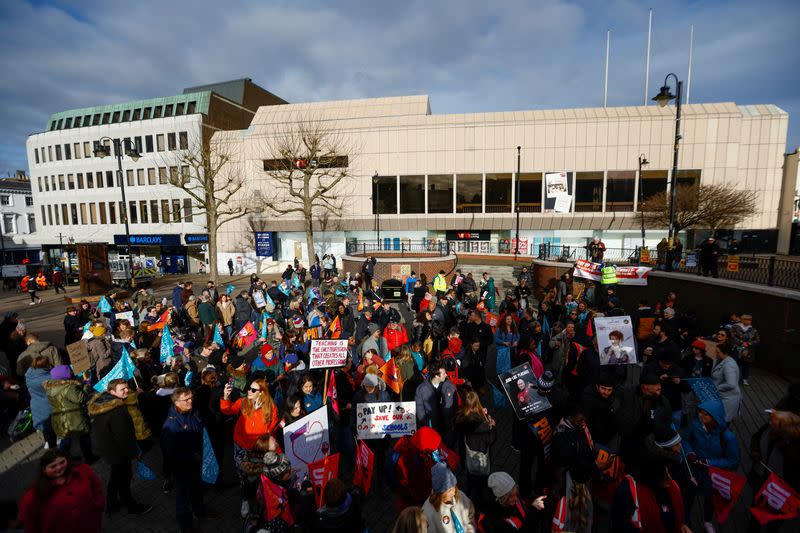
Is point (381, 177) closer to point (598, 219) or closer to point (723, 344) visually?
point (598, 219)

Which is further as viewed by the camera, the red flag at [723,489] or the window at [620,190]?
the window at [620,190]

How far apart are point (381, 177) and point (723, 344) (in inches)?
1151

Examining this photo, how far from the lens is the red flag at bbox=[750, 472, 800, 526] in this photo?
3654mm

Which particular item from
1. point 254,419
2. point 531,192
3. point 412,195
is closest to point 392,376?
point 254,419

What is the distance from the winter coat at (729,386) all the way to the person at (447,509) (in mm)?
4804

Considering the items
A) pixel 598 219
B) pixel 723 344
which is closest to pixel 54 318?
pixel 723 344

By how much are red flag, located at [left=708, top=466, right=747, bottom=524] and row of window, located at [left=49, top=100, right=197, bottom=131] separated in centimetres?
4342

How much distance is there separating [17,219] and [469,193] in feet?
225

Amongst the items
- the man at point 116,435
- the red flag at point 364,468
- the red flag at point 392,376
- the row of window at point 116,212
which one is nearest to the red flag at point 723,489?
the red flag at point 364,468

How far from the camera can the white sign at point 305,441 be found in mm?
4709

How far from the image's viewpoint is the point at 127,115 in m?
39.2

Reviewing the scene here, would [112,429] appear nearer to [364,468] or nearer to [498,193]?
[364,468]

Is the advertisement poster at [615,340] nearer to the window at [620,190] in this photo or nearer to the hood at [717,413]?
the hood at [717,413]

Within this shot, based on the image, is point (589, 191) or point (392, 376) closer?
point (392, 376)
